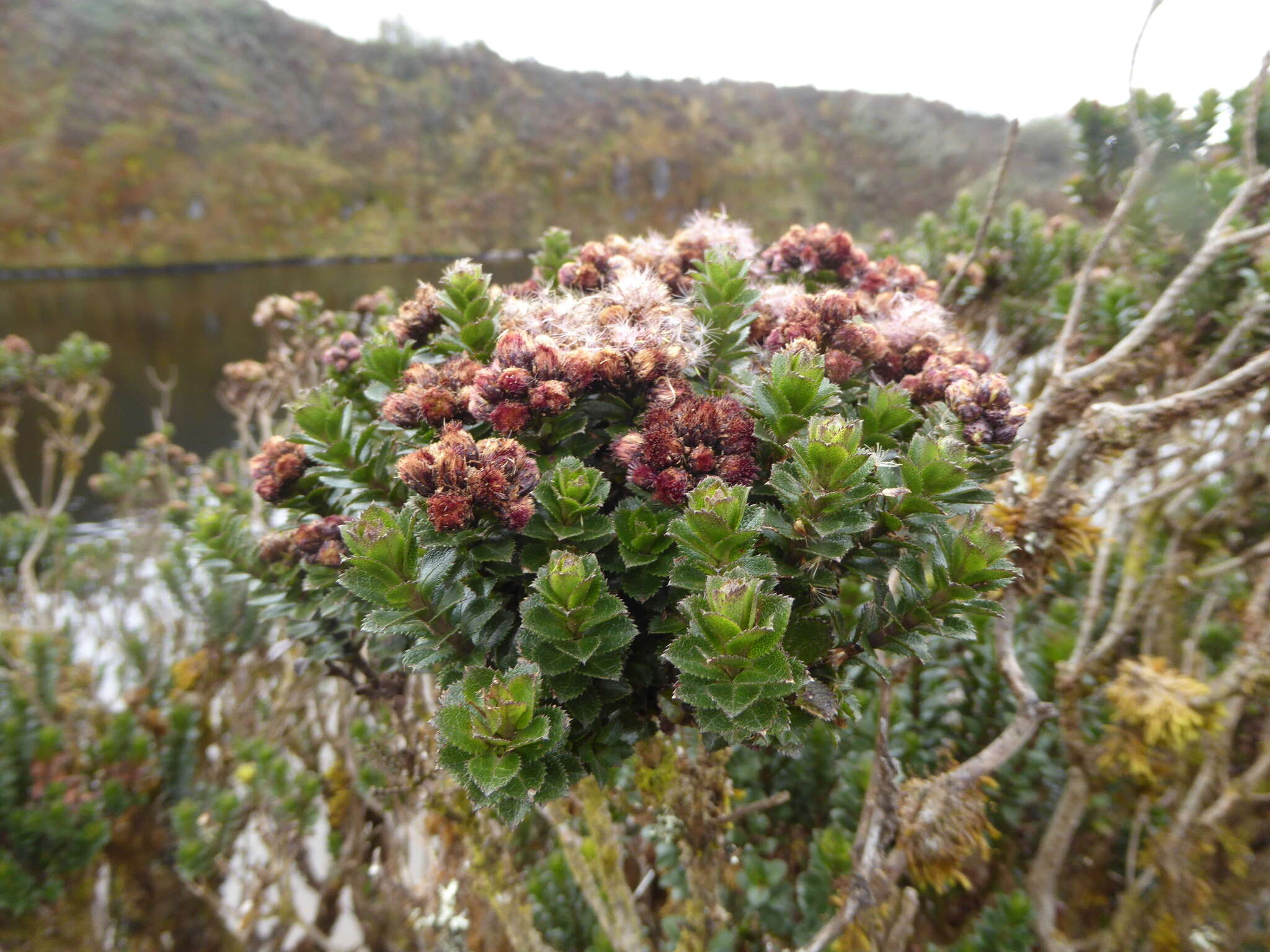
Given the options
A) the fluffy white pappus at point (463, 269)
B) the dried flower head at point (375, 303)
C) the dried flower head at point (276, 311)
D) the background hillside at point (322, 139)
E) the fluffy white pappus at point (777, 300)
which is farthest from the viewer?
the background hillside at point (322, 139)

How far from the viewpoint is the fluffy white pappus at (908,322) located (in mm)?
1193

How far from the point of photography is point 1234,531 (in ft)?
9.25

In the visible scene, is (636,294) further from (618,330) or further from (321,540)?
(321,540)

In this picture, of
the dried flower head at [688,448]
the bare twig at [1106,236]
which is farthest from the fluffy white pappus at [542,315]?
the bare twig at [1106,236]

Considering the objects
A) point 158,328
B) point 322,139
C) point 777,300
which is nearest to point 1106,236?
point 777,300

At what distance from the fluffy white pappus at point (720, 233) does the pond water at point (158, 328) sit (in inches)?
400

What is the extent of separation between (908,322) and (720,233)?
52cm

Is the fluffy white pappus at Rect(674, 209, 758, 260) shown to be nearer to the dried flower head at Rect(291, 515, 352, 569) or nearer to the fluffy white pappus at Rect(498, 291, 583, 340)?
the fluffy white pappus at Rect(498, 291, 583, 340)

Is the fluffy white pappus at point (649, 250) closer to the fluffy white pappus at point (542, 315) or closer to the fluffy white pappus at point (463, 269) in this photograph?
the fluffy white pappus at point (542, 315)

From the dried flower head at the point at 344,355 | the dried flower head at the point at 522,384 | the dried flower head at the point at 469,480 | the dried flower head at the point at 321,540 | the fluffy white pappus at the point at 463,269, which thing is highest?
the fluffy white pappus at the point at 463,269

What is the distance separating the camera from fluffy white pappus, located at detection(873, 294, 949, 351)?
47.0 inches

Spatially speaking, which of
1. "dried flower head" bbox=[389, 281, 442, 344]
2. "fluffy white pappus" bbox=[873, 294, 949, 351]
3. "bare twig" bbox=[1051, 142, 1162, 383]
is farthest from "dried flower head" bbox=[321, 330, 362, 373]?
"bare twig" bbox=[1051, 142, 1162, 383]

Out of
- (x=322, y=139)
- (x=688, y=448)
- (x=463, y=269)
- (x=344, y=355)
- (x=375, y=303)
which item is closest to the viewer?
(x=688, y=448)

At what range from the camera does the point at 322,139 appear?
3331 centimetres
